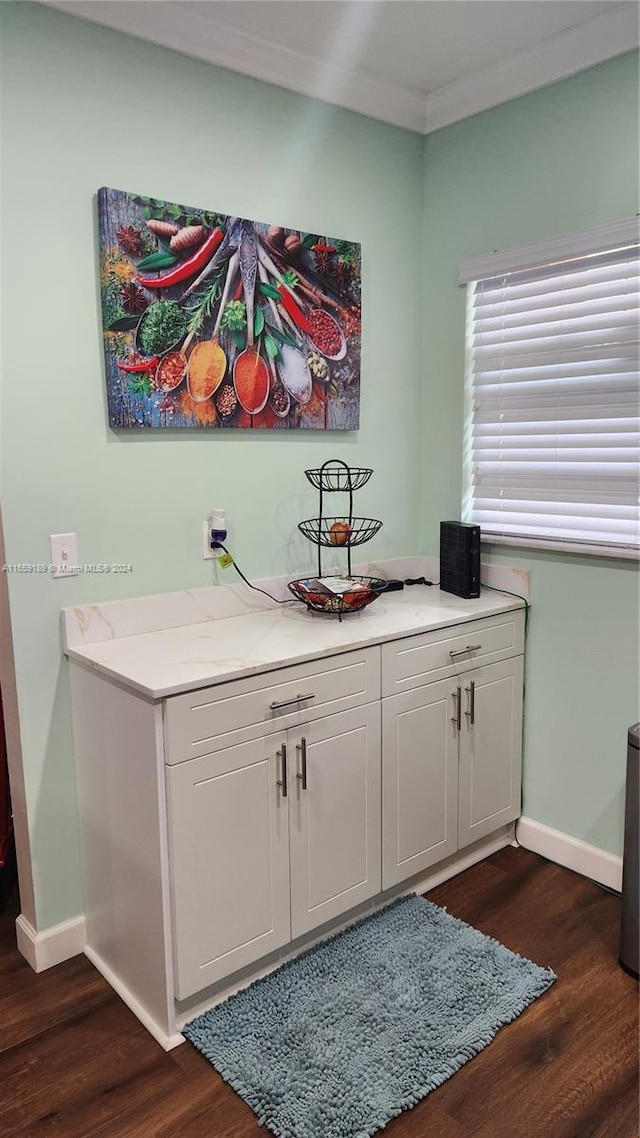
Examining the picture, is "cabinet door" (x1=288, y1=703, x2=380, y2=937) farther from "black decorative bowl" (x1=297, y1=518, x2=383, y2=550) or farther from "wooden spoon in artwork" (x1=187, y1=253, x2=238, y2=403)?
"wooden spoon in artwork" (x1=187, y1=253, x2=238, y2=403)

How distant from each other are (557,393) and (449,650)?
2.97 feet

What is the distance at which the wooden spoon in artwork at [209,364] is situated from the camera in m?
2.30

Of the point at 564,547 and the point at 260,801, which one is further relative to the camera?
the point at 564,547

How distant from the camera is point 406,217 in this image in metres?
2.86

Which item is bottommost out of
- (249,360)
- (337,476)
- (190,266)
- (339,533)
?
(339,533)

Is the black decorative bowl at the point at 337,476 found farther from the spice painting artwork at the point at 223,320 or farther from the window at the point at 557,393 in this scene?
the window at the point at 557,393

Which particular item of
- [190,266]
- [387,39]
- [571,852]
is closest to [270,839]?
[571,852]

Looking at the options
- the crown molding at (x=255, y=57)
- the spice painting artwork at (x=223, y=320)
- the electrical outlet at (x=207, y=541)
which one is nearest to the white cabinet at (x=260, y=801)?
the electrical outlet at (x=207, y=541)

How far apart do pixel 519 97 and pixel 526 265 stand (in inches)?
21.0

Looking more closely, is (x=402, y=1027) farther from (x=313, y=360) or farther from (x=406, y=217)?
(x=406, y=217)

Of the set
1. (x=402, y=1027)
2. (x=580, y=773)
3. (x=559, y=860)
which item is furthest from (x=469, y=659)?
(x=402, y=1027)

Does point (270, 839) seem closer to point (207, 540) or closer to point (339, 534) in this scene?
point (207, 540)

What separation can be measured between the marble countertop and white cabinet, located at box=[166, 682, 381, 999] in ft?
0.63

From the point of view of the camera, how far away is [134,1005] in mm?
2037
